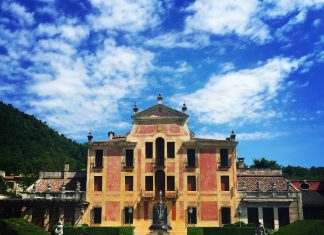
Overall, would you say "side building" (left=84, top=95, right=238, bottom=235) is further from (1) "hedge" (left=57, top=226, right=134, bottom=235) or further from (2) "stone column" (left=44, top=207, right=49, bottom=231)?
(2) "stone column" (left=44, top=207, right=49, bottom=231)

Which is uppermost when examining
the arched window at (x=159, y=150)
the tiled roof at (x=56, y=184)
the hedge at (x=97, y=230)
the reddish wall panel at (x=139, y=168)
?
the arched window at (x=159, y=150)

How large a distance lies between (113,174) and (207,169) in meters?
9.80

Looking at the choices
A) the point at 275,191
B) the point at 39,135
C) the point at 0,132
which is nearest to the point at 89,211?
the point at 275,191

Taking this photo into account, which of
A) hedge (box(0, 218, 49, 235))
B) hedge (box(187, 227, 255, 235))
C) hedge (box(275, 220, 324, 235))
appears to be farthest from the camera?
hedge (box(187, 227, 255, 235))

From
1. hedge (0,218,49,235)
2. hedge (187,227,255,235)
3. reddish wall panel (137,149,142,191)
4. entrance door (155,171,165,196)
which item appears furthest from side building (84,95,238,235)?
hedge (0,218,49,235)

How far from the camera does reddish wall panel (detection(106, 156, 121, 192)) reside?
42.4 m

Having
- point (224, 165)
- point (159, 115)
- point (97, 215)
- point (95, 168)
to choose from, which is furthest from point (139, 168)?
point (224, 165)

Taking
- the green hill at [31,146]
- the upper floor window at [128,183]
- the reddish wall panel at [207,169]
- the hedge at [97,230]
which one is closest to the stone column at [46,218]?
the hedge at [97,230]

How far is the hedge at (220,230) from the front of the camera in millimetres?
35609

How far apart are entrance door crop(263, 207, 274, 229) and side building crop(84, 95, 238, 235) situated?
3008 millimetres

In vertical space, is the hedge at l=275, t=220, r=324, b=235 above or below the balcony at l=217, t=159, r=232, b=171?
below

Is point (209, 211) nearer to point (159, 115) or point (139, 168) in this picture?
point (139, 168)

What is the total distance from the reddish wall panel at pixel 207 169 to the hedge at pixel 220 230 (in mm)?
5060

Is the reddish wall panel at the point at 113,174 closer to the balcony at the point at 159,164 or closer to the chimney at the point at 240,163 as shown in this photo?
the balcony at the point at 159,164
